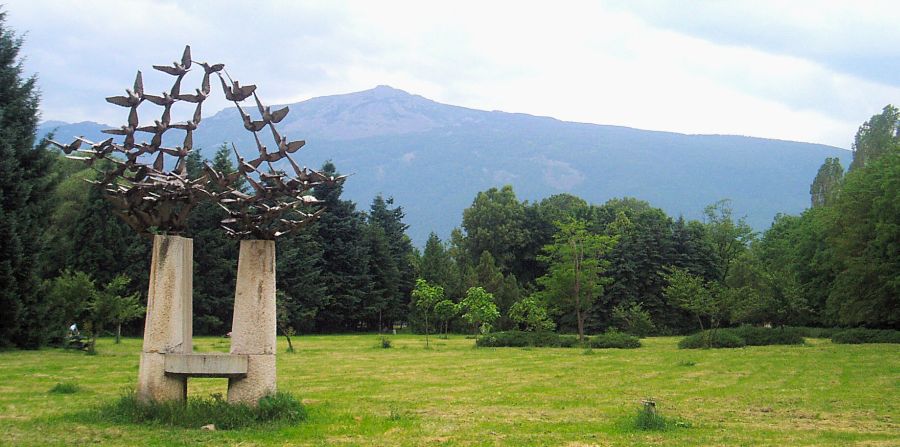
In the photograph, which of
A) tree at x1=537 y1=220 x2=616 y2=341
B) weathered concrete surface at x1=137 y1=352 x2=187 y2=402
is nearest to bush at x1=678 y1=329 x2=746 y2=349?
tree at x1=537 y1=220 x2=616 y2=341

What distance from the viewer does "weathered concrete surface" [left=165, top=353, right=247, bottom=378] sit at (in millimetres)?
12945

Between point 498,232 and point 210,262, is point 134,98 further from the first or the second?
point 498,232

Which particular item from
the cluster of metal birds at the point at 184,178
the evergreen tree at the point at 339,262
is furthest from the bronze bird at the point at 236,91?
the evergreen tree at the point at 339,262

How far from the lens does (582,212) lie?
255 ft

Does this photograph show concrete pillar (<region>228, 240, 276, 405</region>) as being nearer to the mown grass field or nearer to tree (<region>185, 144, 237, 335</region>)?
the mown grass field

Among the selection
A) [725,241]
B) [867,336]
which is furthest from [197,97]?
[725,241]

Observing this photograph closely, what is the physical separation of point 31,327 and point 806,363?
2922cm

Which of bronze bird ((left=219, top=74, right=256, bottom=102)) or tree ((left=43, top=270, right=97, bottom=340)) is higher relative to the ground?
Result: bronze bird ((left=219, top=74, right=256, bottom=102))

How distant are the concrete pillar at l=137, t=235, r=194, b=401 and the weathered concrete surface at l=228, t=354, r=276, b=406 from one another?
2.96ft

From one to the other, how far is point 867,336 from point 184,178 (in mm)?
35002

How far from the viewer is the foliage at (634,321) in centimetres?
5144

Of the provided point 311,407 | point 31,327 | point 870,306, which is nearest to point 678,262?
point 870,306

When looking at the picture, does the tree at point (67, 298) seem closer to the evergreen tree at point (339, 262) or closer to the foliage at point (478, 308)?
the foliage at point (478, 308)

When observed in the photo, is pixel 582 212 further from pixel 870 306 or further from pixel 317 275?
pixel 870 306
